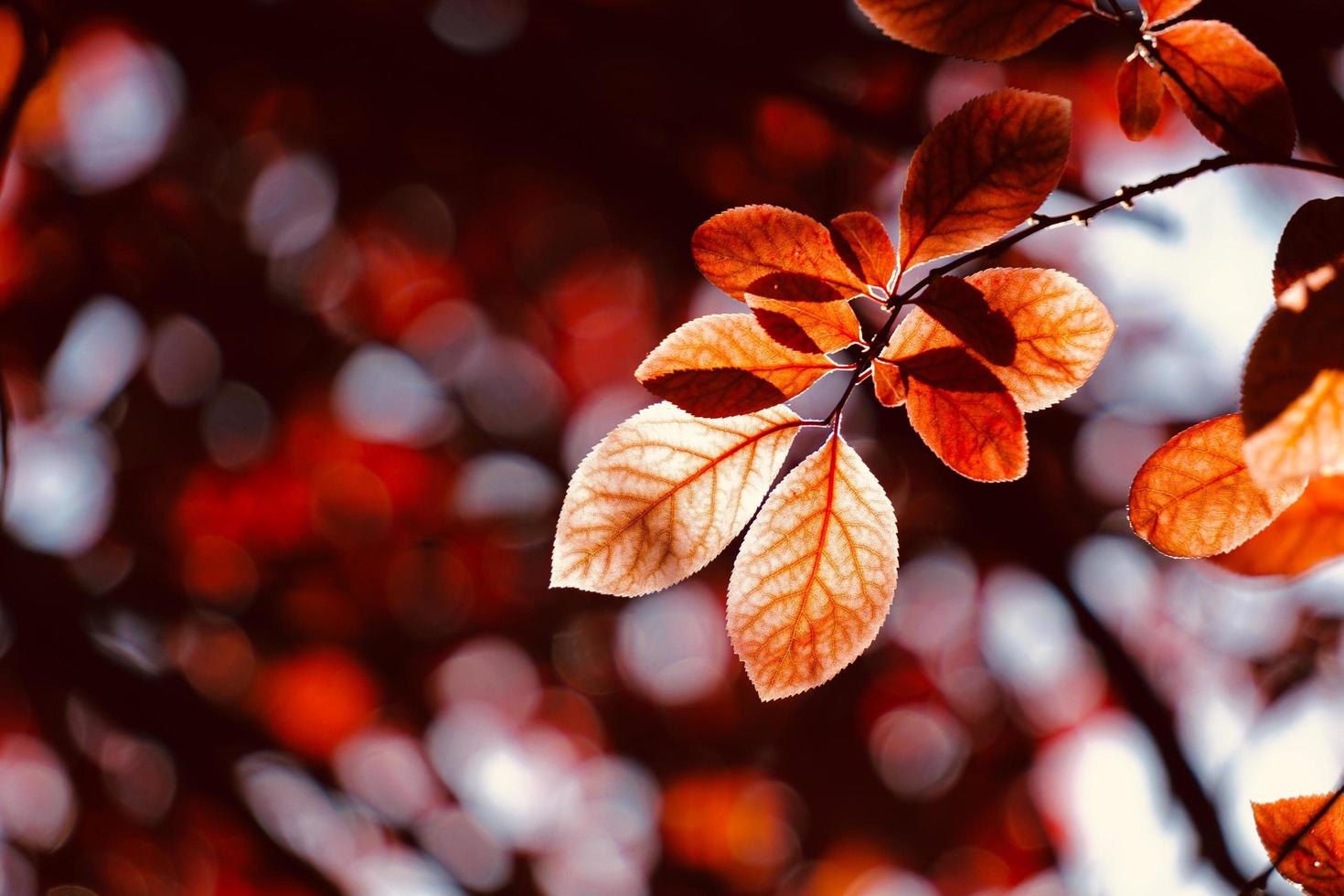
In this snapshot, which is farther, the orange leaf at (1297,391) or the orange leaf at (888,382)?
the orange leaf at (888,382)

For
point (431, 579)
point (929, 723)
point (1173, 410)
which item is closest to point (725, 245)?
point (1173, 410)

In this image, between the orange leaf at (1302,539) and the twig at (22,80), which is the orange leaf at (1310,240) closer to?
the orange leaf at (1302,539)

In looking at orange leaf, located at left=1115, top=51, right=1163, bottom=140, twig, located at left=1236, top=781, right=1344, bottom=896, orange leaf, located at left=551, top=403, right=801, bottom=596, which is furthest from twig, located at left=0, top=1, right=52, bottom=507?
twig, located at left=1236, top=781, right=1344, bottom=896

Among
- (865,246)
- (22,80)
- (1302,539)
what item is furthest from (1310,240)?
(22,80)

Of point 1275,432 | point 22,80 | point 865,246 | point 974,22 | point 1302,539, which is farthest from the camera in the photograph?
point 22,80

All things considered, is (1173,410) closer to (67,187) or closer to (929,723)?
(929,723)

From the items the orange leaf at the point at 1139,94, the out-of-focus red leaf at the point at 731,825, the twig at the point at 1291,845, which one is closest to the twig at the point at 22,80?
the orange leaf at the point at 1139,94

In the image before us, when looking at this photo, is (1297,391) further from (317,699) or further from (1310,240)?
(317,699)
